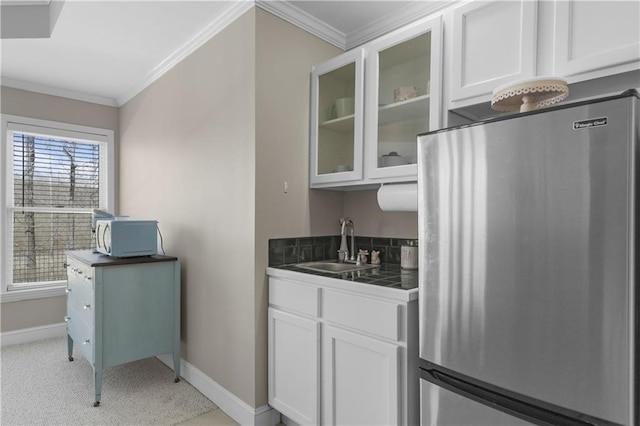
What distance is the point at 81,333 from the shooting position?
2.77 metres

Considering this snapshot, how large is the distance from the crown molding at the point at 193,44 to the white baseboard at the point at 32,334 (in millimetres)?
2425

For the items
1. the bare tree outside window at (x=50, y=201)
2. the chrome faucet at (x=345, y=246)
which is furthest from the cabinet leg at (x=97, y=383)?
the bare tree outside window at (x=50, y=201)

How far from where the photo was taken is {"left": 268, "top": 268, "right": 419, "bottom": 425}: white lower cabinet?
161 centimetres

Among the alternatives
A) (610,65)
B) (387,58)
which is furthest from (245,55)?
(610,65)

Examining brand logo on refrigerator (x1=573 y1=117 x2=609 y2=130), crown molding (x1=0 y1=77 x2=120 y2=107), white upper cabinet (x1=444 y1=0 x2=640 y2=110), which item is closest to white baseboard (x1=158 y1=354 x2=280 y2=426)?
white upper cabinet (x1=444 y1=0 x2=640 y2=110)

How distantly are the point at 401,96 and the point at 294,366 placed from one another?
159 centimetres

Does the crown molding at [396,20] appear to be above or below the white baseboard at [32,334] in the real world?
above

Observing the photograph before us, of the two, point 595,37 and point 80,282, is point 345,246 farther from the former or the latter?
point 80,282

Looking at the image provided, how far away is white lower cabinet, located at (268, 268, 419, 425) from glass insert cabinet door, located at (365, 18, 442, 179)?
0.73 meters

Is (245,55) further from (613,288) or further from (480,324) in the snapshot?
(613,288)

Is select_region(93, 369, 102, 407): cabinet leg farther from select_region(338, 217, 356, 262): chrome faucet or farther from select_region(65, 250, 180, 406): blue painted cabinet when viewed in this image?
select_region(338, 217, 356, 262): chrome faucet

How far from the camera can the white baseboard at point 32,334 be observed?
11.6 ft

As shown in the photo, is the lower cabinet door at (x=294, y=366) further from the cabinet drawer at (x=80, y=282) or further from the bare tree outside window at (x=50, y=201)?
the bare tree outside window at (x=50, y=201)

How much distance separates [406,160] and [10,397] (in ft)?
9.80
